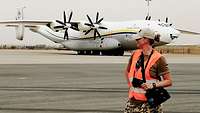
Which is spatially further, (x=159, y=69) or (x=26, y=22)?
(x=26, y=22)

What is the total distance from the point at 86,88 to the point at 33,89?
1694 mm

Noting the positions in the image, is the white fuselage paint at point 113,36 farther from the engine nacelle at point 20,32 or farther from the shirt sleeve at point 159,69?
the shirt sleeve at point 159,69

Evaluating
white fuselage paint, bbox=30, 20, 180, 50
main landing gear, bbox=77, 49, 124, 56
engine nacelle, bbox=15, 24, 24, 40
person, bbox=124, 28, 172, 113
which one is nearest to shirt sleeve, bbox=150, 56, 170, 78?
person, bbox=124, 28, 172, 113

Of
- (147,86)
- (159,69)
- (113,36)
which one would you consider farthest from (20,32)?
(147,86)

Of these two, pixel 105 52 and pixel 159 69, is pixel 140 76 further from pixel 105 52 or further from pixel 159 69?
pixel 105 52

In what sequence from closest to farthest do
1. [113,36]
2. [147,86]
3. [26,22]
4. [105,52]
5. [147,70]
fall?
[147,86], [147,70], [113,36], [26,22], [105,52]

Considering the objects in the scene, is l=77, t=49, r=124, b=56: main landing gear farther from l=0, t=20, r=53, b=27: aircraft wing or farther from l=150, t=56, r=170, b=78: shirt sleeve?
l=150, t=56, r=170, b=78: shirt sleeve

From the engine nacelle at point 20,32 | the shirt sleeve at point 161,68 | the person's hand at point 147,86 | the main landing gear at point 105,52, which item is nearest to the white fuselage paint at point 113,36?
the main landing gear at point 105,52

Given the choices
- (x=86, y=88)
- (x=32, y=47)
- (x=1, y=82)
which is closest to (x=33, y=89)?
(x=86, y=88)

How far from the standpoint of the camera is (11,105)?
11562 millimetres

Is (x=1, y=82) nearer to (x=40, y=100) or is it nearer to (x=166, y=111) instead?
(x=40, y=100)

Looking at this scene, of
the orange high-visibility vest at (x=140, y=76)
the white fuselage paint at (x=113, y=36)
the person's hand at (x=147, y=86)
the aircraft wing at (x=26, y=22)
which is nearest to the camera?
the person's hand at (x=147, y=86)

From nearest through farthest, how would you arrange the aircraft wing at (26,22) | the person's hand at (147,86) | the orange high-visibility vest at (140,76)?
1. the person's hand at (147,86)
2. the orange high-visibility vest at (140,76)
3. the aircraft wing at (26,22)

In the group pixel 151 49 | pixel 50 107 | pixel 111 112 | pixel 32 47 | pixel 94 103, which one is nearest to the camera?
pixel 151 49
